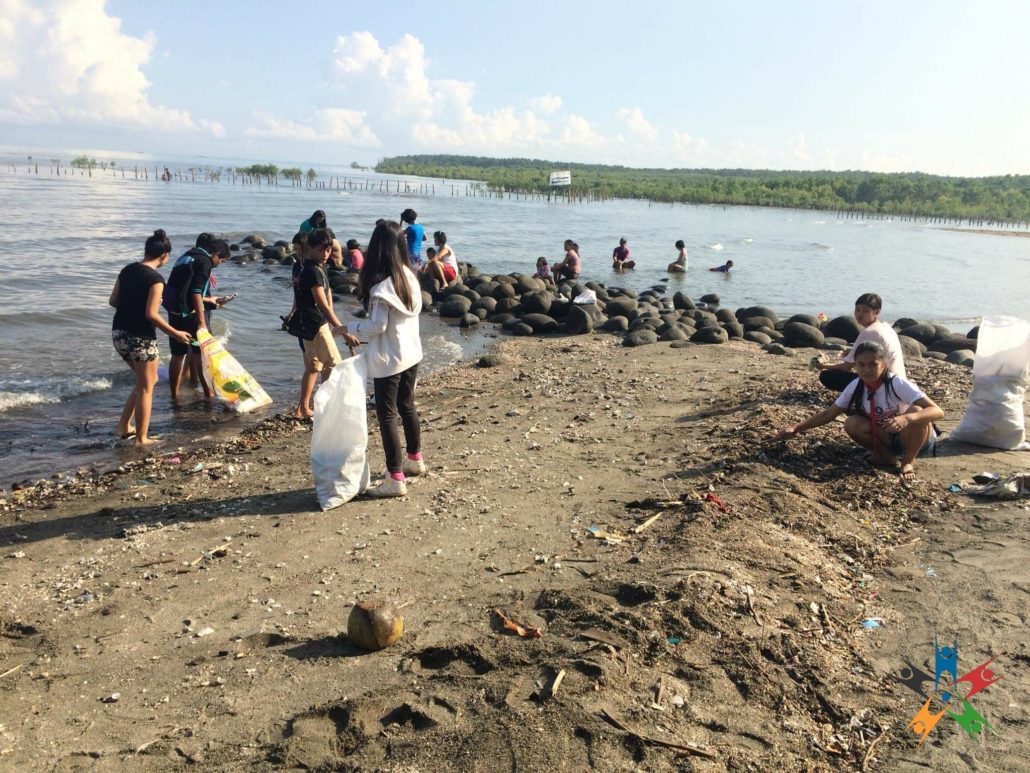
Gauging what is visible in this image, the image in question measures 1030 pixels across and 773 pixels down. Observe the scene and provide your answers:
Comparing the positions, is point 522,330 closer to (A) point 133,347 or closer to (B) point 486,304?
(B) point 486,304

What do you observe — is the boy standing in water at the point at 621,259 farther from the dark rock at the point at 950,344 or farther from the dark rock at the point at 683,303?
the dark rock at the point at 950,344

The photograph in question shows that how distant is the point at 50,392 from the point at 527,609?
8.22 m

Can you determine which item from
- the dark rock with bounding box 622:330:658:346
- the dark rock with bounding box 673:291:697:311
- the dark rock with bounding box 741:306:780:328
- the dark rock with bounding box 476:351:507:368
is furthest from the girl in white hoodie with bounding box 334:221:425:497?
the dark rock with bounding box 673:291:697:311

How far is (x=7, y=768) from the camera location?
3051mm

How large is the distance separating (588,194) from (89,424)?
238 feet

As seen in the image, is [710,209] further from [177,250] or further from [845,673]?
[845,673]

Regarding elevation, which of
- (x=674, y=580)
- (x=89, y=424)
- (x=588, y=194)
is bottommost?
(x=89, y=424)

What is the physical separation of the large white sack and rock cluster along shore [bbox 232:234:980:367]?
5.35m

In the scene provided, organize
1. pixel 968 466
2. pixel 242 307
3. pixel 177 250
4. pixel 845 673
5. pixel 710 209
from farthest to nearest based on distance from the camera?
pixel 710 209
pixel 177 250
pixel 242 307
pixel 968 466
pixel 845 673

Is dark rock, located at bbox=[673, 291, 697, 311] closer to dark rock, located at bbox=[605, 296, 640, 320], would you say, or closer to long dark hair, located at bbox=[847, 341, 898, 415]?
dark rock, located at bbox=[605, 296, 640, 320]

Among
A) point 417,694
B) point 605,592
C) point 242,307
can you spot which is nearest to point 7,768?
point 417,694

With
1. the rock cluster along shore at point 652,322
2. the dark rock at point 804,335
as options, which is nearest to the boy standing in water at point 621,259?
the rock cluster along shore at point 652,322

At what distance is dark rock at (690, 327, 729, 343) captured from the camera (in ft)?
40.7

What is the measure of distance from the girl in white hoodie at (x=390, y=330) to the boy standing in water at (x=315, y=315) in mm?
1207
